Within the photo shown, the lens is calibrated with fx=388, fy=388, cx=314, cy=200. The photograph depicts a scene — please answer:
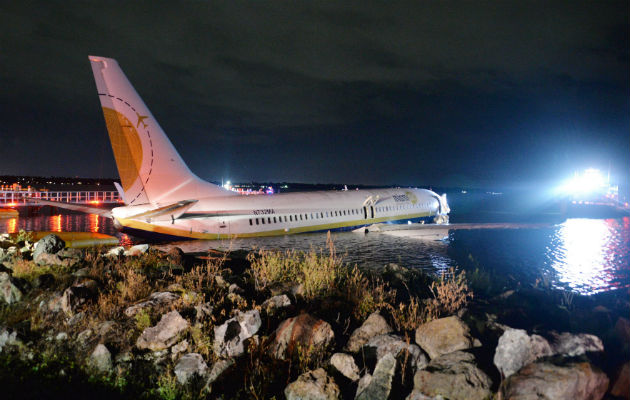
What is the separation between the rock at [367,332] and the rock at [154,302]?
3856 millimetres

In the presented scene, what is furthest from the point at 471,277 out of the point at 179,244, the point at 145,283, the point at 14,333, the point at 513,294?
the point at 179,244

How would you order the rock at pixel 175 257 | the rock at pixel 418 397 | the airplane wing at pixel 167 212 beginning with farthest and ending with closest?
1. the airplane wing at pixel 167 212
2. the rock at pixel 175 257
3. the rock at pixel 418 397

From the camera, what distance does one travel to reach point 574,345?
578 centimetres

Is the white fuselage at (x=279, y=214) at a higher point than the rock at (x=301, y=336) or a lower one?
higher

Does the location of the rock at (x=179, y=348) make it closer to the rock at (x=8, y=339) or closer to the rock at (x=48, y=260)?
A: the rock at (x=8, y=339)

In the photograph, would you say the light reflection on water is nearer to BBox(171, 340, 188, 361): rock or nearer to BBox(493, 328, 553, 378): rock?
BBox(493, 328, 553, 378): rock

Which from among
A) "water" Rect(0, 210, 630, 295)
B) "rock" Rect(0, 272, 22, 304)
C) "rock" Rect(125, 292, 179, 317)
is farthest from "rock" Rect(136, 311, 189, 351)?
"water" Rect(0, 210, 630, 295)

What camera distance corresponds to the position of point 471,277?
1390 centimetres

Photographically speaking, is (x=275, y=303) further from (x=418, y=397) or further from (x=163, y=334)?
(x=418, y=397)

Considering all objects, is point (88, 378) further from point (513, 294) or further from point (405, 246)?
point (405, 246)

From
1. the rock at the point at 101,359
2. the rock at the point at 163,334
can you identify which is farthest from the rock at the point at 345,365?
the rock at the point at 101,359

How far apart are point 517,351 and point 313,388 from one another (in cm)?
285

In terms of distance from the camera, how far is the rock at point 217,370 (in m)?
5.70

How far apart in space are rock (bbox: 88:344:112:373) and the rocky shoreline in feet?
0.06
